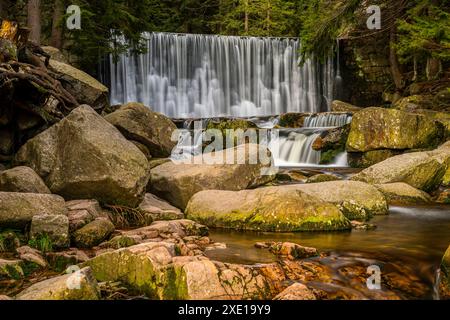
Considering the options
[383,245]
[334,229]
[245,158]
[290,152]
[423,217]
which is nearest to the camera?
[383,245]

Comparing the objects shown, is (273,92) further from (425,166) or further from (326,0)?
(425,166)

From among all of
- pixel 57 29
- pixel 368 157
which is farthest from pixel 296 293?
pixel 57 29

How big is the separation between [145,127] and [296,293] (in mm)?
8184

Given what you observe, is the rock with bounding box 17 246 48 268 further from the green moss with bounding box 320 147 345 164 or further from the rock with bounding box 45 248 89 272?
the green moss with bounding box 320 147 345 164

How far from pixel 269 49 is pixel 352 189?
16929mm

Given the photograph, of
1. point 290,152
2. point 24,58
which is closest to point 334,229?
point 24,58

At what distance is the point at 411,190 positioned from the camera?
9.38 metres

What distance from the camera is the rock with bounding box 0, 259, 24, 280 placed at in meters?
4.86

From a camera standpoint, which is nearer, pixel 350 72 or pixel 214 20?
pixel 350 72

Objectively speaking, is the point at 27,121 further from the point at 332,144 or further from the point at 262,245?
the point at 332,144

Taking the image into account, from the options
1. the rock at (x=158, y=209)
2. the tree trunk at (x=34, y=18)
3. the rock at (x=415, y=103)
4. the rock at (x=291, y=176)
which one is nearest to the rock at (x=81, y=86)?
the tree trunk at (x=34, y=18)

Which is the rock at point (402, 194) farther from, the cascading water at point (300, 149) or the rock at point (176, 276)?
the rock at point (176, 276)

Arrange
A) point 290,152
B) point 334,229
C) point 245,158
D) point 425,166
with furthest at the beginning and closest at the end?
1. point 290,152
2. point 425,166
3. point 245,158
4. point 334,229

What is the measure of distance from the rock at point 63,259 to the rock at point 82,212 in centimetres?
72
